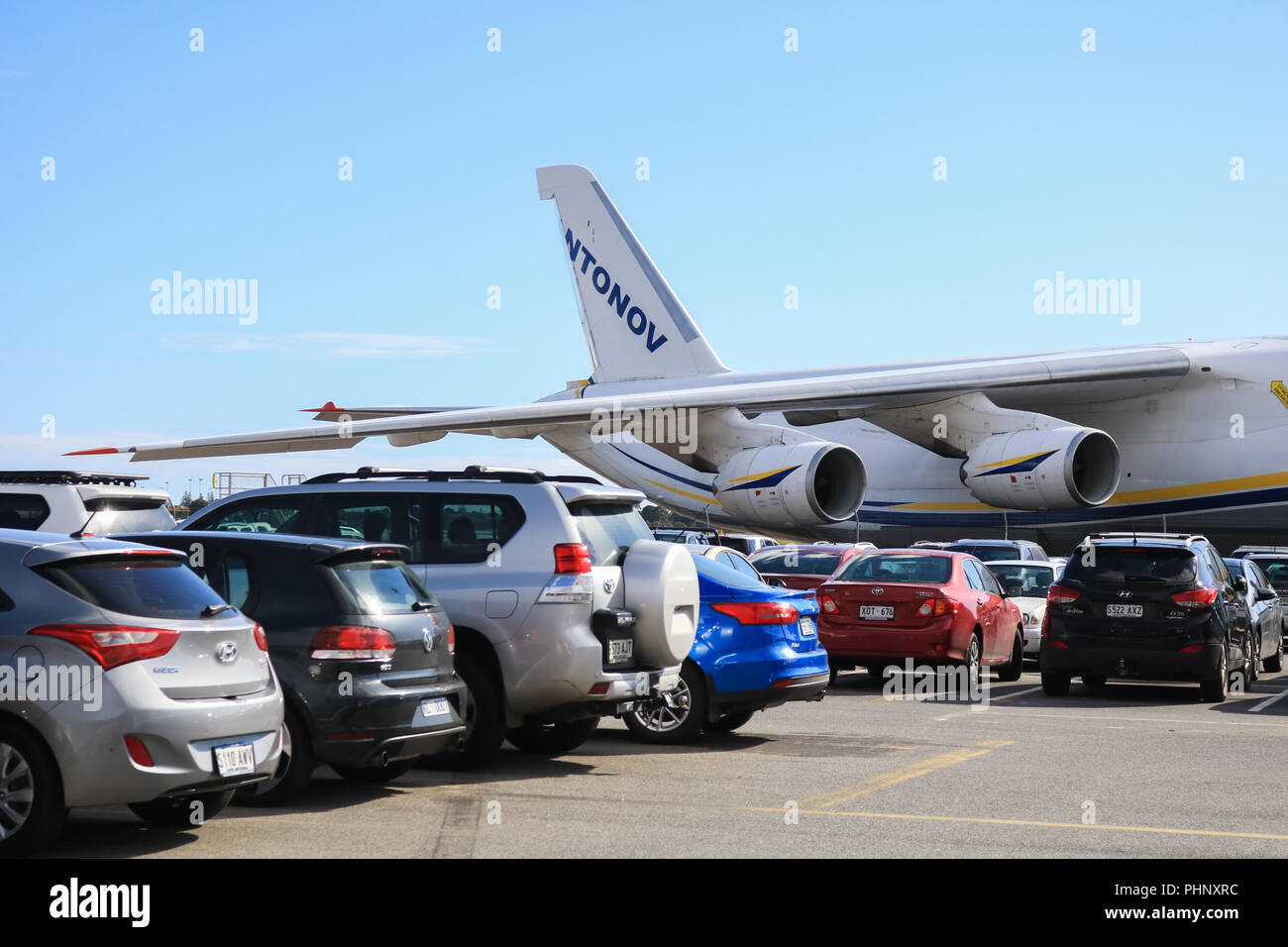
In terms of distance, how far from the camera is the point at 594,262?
35.9 meters

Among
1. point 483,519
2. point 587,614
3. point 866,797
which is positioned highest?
point 483,519

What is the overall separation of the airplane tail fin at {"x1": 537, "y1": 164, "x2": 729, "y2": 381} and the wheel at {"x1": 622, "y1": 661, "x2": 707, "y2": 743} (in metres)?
23.5

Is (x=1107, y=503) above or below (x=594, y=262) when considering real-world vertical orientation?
below

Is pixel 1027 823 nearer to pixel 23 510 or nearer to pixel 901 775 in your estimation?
pixel 901 775

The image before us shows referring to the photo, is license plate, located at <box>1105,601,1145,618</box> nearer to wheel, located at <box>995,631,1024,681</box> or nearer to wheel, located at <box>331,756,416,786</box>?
wheel, located at <box>995,631,1024,681</box>

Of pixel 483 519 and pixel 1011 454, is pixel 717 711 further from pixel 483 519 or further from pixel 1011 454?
pixel 1011 454

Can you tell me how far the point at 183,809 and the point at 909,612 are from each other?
381 inches

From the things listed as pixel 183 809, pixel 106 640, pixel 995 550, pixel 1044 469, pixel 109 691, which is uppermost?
pixel 1044 469

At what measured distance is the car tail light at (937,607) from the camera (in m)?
15.8

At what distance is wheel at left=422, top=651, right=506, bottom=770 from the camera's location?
980 centimetres

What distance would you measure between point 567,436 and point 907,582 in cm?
1603

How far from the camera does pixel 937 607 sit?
1584cm

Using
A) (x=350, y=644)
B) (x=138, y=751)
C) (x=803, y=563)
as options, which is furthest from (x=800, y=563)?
(x=138, y=751)
